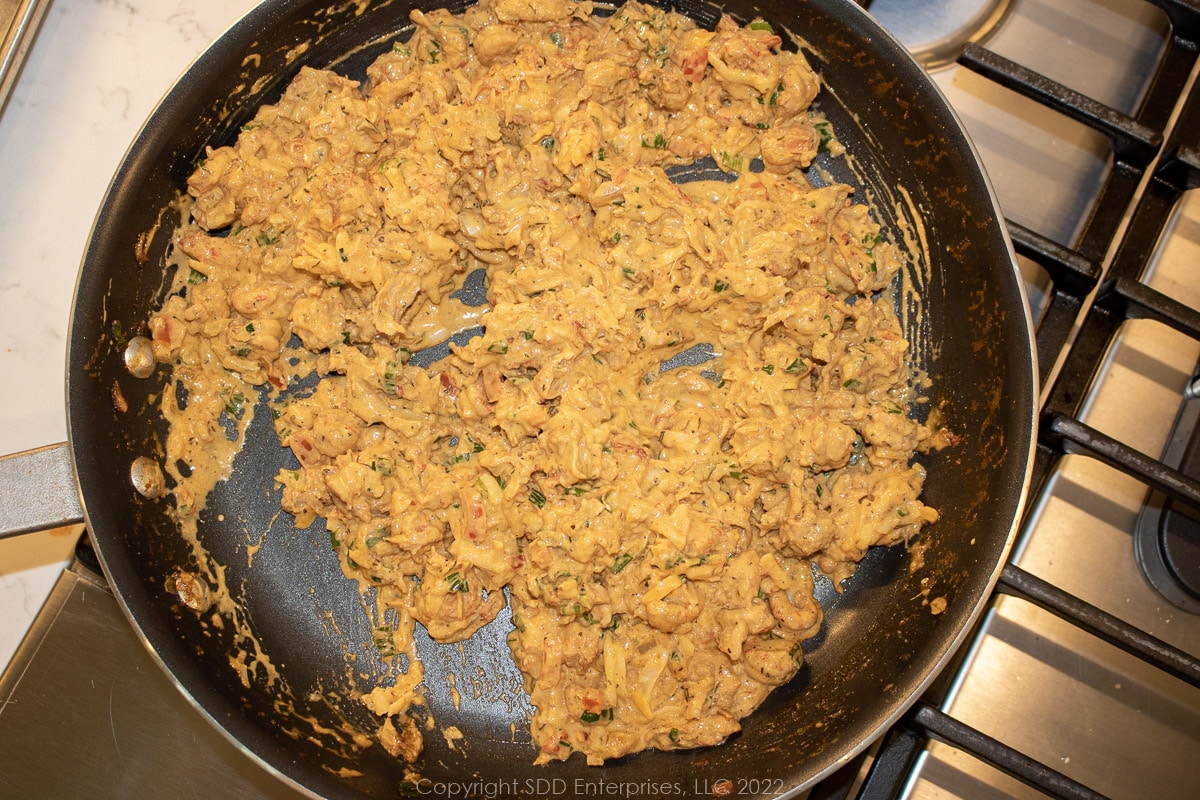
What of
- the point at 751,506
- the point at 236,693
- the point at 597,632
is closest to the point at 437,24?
the point at 751,506

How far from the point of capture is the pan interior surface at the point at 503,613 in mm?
1767

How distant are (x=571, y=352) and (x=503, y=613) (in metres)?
0.66

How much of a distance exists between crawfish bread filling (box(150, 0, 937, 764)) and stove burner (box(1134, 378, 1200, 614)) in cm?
47

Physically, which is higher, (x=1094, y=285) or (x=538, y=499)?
(x=1094, y=285)

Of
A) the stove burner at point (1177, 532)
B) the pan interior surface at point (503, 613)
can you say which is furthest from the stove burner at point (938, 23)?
the stove burner at point (1177, 532)

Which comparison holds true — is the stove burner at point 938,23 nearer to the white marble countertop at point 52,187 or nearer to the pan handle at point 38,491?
the white marble countertop at point 52,187

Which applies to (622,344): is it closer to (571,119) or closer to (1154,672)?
(571,119)

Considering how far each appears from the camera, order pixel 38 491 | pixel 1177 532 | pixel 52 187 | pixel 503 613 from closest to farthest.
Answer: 1. pixel 38 491
2. pixel 1177 532
3. pixel 503 613
4. pixel 52 187

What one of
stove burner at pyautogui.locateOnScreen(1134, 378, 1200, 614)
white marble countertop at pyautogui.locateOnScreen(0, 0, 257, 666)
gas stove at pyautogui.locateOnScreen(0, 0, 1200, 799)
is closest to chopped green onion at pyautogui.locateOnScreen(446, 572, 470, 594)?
gas stove at pyautogui.locateOnScreen(0, 0, 1200, 799)

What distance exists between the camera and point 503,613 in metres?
2.00

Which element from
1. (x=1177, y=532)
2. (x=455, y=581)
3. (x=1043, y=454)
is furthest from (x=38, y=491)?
(x=1177, y=532)

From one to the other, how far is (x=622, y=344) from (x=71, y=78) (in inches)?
63.0

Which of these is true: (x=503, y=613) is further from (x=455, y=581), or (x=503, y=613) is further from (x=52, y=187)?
(x=52, y=187)

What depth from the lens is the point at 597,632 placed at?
6.16 ft
